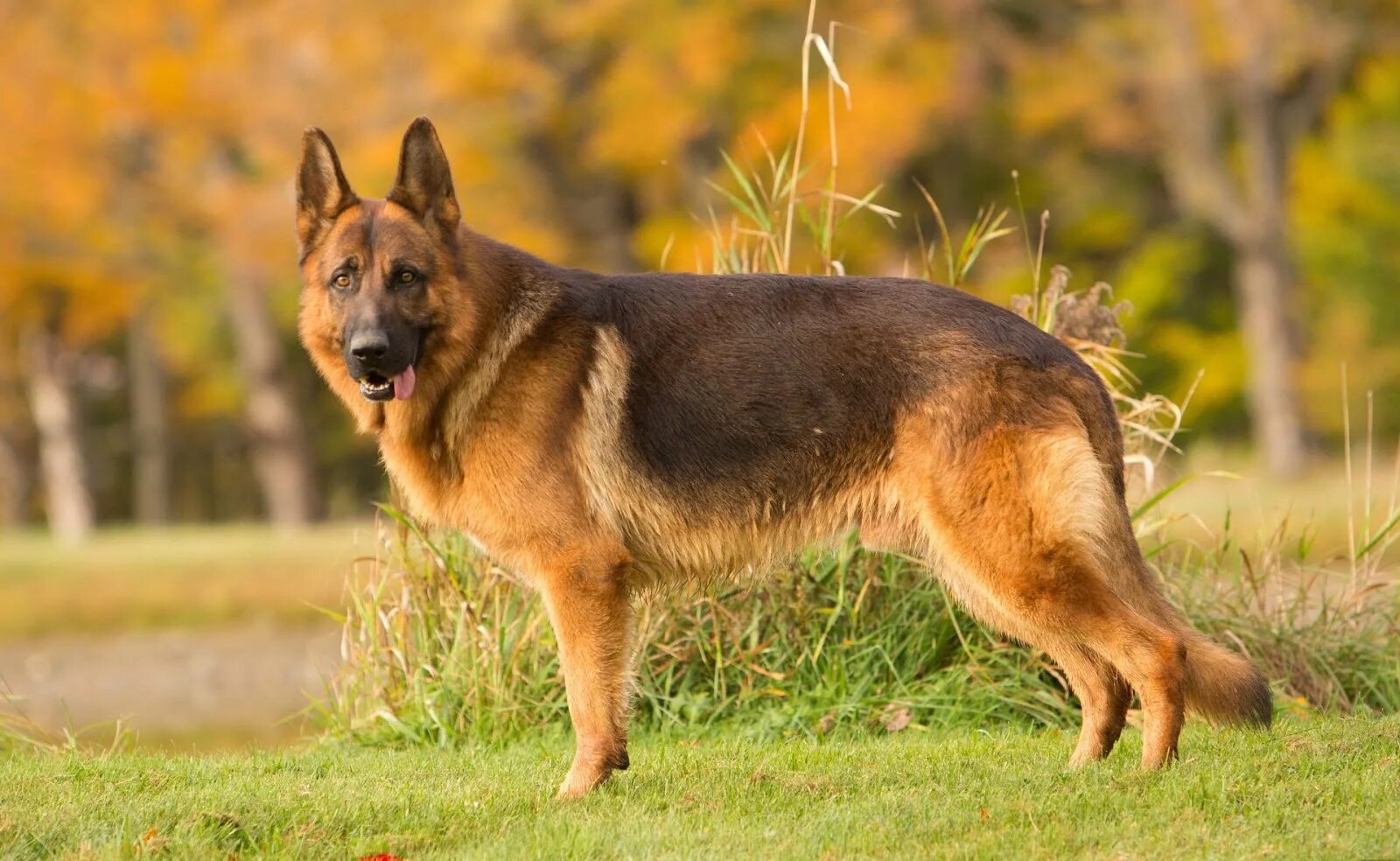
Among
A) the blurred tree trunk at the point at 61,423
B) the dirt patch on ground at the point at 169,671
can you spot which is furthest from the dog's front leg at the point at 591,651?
the blurred tree trunk at the point at 61,423

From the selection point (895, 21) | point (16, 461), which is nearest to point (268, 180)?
point (895, 21)

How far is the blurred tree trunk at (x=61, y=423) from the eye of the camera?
93.1ft

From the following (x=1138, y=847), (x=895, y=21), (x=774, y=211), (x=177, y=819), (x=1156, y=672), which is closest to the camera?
(x=1138, y=847)

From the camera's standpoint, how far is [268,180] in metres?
23.2

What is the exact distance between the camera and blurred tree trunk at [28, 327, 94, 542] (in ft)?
93.1

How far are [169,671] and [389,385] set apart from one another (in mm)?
10249

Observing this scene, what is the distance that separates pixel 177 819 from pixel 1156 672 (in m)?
3.21

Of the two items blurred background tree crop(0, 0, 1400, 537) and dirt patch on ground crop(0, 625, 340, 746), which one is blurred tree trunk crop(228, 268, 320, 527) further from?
dirt patch on ground crop(0, 625, 340, 746)

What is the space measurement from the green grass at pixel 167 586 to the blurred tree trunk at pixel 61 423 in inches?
464

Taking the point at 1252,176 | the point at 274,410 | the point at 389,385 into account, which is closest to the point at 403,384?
the point at 389,385

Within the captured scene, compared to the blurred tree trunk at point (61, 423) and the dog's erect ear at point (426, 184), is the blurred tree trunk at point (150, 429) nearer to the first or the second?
the blurred tree trunk at point (61, 423)

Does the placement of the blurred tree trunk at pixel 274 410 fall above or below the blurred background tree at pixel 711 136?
below

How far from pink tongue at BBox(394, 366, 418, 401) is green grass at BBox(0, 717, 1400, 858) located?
1366 millimetres

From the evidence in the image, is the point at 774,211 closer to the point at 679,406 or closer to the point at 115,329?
the point at 679,406
